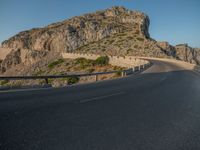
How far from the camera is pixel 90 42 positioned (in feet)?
448

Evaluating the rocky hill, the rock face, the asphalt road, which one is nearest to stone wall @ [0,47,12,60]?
the rocky hill

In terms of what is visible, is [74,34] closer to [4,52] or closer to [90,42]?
[90,42]

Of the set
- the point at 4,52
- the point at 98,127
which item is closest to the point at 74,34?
the point at 4,52

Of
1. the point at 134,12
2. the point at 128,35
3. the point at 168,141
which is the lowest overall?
the point at 168,141

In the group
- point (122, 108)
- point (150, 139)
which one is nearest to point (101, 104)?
point (122, 108)

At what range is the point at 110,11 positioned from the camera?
178625 mm

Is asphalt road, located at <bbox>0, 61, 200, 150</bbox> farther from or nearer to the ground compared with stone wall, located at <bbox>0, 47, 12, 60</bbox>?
nearer to the ground

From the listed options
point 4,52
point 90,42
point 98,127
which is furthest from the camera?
point 90,42

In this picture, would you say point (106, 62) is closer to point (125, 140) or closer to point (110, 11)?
point (125, 140)

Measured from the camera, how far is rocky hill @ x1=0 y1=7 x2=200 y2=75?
356 feet

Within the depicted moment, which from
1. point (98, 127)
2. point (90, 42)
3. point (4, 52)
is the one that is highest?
point (90, 42)

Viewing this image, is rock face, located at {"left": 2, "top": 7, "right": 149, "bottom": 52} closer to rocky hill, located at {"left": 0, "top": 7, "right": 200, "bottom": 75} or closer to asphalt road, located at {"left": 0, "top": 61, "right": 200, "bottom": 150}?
rocky hill, located at {"left": 0, "top": 7, "right": 200, "bottom": 75}

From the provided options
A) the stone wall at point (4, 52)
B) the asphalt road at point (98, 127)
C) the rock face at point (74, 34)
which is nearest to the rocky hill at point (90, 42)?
the rock face at point (74, 34)

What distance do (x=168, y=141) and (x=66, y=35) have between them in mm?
135162
